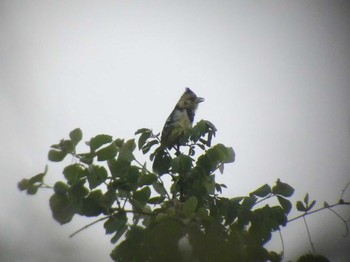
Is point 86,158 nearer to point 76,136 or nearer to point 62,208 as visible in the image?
point 76,136

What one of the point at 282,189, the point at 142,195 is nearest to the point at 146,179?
the point at 142,195

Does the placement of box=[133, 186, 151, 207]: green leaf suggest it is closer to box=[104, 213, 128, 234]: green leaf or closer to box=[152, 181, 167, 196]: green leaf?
box=[104, 213, 128, 234]: green leaf

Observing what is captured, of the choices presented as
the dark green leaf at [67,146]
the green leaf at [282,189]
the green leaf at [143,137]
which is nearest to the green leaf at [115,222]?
the dark green leaf at [67,146]

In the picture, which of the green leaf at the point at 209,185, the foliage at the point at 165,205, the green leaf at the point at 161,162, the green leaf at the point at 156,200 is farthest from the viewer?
the green leaf at the point at 161,162

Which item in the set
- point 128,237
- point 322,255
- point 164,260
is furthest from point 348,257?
point 128,237

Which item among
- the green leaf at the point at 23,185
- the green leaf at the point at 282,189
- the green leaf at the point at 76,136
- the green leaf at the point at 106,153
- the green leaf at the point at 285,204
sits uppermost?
the green leaf at the point at 76,136

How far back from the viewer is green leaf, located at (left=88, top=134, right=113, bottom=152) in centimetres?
165

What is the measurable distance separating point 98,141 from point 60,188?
32 cm

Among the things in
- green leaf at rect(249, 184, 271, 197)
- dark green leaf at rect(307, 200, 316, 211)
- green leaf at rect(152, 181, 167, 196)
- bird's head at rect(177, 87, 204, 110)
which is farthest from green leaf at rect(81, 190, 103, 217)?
bird's head at rect(177, 87, 204, 110)

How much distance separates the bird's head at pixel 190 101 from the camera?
4500 mm

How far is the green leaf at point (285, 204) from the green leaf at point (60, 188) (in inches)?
50.5

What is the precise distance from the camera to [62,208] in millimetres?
1438

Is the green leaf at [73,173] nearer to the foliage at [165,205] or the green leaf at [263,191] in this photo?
the foliage at [165,205]

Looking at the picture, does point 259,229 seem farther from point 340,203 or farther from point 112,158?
point 112,158
